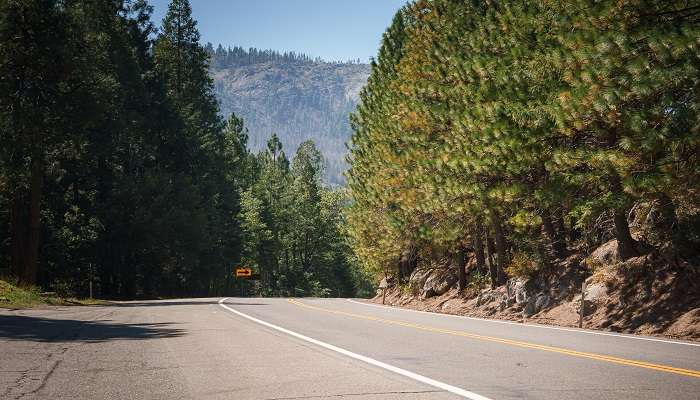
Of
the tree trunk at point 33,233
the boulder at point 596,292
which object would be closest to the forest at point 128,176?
the tree trunk at point 33,233

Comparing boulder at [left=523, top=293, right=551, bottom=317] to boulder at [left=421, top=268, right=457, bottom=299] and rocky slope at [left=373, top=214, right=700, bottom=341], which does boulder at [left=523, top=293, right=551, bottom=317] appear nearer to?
rocky slope at [left=373, top=214, right=700, bottom=341]

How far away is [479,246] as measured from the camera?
27641 mm

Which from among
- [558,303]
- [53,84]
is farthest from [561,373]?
[53,84]

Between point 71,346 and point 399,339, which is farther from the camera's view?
point 399,339

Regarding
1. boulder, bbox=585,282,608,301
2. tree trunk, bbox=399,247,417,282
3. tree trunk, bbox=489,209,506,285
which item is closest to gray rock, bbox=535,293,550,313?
boulder, bbox=585,282,608,301

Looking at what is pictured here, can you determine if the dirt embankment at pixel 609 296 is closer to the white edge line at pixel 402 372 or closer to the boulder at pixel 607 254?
the boulder at pixel 607 254

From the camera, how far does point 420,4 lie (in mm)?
26203

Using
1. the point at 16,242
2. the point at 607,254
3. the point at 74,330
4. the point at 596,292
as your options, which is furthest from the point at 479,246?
the point at 16,242

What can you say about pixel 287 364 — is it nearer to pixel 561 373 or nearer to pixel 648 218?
pixel 561 373

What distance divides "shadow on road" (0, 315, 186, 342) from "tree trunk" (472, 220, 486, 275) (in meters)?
14.6

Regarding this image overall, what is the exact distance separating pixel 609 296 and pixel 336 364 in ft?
37.2

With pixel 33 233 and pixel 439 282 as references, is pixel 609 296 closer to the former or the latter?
pixel 439 282

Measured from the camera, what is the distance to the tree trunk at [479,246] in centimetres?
2624

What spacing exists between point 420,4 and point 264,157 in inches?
3033
